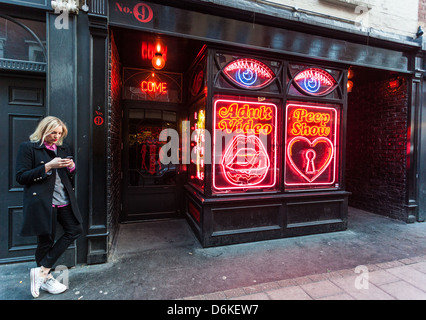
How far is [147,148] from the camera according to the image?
17.7ft

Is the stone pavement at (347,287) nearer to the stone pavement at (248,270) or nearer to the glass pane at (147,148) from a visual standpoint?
the stone pavement at (248,270)

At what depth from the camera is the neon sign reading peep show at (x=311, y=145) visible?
4691mm

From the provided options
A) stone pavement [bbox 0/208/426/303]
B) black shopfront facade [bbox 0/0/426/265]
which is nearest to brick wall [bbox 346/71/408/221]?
black shopfront facade [bbox 0/0/426/265]

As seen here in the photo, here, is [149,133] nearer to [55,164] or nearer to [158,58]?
[158,58]

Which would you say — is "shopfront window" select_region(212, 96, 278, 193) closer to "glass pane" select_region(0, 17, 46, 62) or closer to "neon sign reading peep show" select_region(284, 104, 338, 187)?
"neon sign reading peep show" select_region(284, 104, 338, 187)

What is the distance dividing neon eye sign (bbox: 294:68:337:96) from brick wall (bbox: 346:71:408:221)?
6.71ft

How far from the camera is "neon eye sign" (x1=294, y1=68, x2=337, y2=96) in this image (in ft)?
15.4

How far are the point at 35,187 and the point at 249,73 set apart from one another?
3860 mm

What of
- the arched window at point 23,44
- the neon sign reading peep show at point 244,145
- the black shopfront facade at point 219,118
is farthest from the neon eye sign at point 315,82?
the arched window at point 23,44

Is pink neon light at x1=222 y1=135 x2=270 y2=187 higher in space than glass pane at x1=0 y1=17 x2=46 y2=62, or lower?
lower

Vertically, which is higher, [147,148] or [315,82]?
[315,82]

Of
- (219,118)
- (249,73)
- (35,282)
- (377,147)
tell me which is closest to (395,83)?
(377,147)

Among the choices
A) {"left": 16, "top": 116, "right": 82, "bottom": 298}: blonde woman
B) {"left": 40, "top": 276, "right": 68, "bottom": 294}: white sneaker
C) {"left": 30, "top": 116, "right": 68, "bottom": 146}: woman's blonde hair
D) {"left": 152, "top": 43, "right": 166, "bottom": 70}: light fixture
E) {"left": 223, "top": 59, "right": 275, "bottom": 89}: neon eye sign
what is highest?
{"left": 152, "top": 43, "right": 166, "bottom": 70}: light fixture
